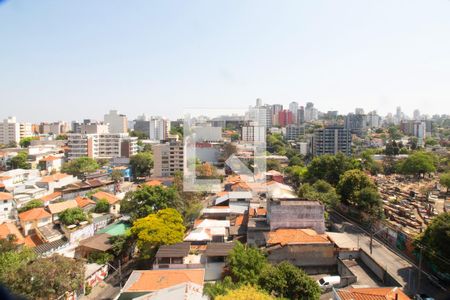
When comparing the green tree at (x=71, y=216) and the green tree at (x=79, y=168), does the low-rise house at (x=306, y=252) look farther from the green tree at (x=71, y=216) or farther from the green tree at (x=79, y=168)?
the green tree at (x=79, y=168)

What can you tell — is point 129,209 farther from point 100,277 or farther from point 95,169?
point 95,169

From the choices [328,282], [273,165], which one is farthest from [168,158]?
[328,282]

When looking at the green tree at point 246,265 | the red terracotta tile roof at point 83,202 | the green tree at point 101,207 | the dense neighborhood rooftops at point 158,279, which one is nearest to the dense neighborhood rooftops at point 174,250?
the dense neighborhood rooftops at point 158,279

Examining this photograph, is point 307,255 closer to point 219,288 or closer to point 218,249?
point 218,249

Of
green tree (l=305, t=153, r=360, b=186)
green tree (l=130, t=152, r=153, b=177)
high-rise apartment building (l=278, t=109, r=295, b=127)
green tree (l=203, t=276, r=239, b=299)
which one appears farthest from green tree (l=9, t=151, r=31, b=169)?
high-rise apartment building (l=278, t=109, r=295, b=127)

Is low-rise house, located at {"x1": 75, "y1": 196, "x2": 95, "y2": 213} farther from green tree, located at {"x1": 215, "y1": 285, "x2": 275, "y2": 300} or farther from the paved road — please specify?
the paved road

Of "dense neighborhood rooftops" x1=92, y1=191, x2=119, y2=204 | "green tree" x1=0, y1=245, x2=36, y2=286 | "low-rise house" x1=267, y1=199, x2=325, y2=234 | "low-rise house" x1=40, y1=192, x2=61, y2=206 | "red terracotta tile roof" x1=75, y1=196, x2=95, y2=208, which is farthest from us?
"low-rise house" x1=40, y1=192, x2=61, y2=206

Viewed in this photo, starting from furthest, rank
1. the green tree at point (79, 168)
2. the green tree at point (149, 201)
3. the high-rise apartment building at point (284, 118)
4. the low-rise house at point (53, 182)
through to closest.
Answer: the high-rise apartment building at point (284, 118)
the green tree at point (79, 168)
the low-rise house at point (53, 182)
the green tree at point (149, 201)
